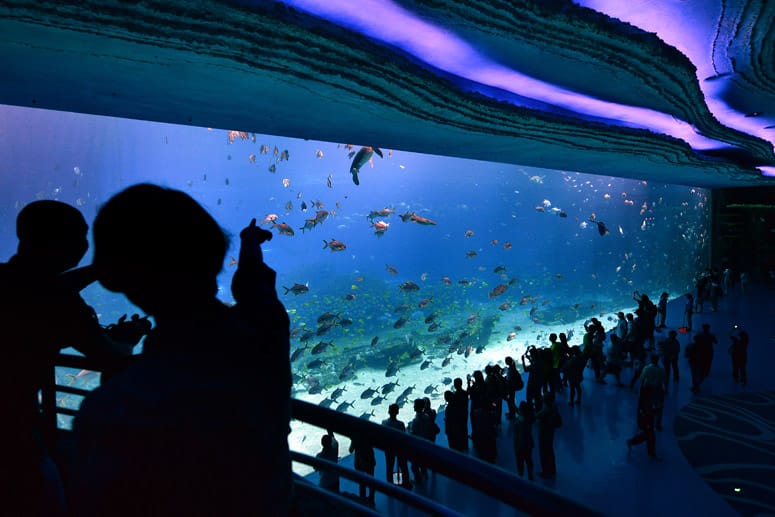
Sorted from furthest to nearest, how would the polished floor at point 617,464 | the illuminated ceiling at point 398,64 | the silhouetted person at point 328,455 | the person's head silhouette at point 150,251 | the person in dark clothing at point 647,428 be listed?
the person in dark clothing at point 647,428
the polished floor at point 617,464
the silhouetted person at point 328,455
the illuminated ceiling at point 398,64
the person's head silhouette at point 150,251

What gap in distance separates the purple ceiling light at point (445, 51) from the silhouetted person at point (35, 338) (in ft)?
7.53

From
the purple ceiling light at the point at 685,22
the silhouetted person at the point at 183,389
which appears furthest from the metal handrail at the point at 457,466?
the purple ceiling light at the point at 685,22

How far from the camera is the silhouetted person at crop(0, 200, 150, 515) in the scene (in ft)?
4.16

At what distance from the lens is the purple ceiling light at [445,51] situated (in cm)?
308

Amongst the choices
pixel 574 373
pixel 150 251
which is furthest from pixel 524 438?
pixel 150 251

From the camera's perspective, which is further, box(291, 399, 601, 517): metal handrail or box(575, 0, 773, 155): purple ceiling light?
box(575, 0, 773, 155): purple ceiling light

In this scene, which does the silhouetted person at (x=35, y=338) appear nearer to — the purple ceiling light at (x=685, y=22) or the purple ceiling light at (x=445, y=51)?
the purple ceiling light at (x=445, y=51)

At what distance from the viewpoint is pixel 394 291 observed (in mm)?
39375

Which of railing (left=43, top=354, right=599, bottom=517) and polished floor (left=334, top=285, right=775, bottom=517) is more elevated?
railing (left=43, top=354, right=599, bottom=517)

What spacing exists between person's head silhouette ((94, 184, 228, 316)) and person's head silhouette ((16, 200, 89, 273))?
622 mm

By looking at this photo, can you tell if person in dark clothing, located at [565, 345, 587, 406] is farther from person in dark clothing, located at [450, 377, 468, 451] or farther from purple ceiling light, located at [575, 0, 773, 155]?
purple ceiling light, located at [575, 0, 773, 155]

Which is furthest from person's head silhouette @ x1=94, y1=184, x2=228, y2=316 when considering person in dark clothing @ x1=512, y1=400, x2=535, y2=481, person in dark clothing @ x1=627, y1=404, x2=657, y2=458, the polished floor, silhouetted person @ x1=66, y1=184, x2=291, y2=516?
person in dark clothing @ x1=627, y1=404, x2=657, y2=458

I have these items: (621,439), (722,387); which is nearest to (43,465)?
(621,439)

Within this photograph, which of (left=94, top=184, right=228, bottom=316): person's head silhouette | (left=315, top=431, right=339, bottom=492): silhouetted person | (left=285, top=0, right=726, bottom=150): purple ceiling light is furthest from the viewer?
(left=315, top=431, right=339, bottom=492): silhouetted person
